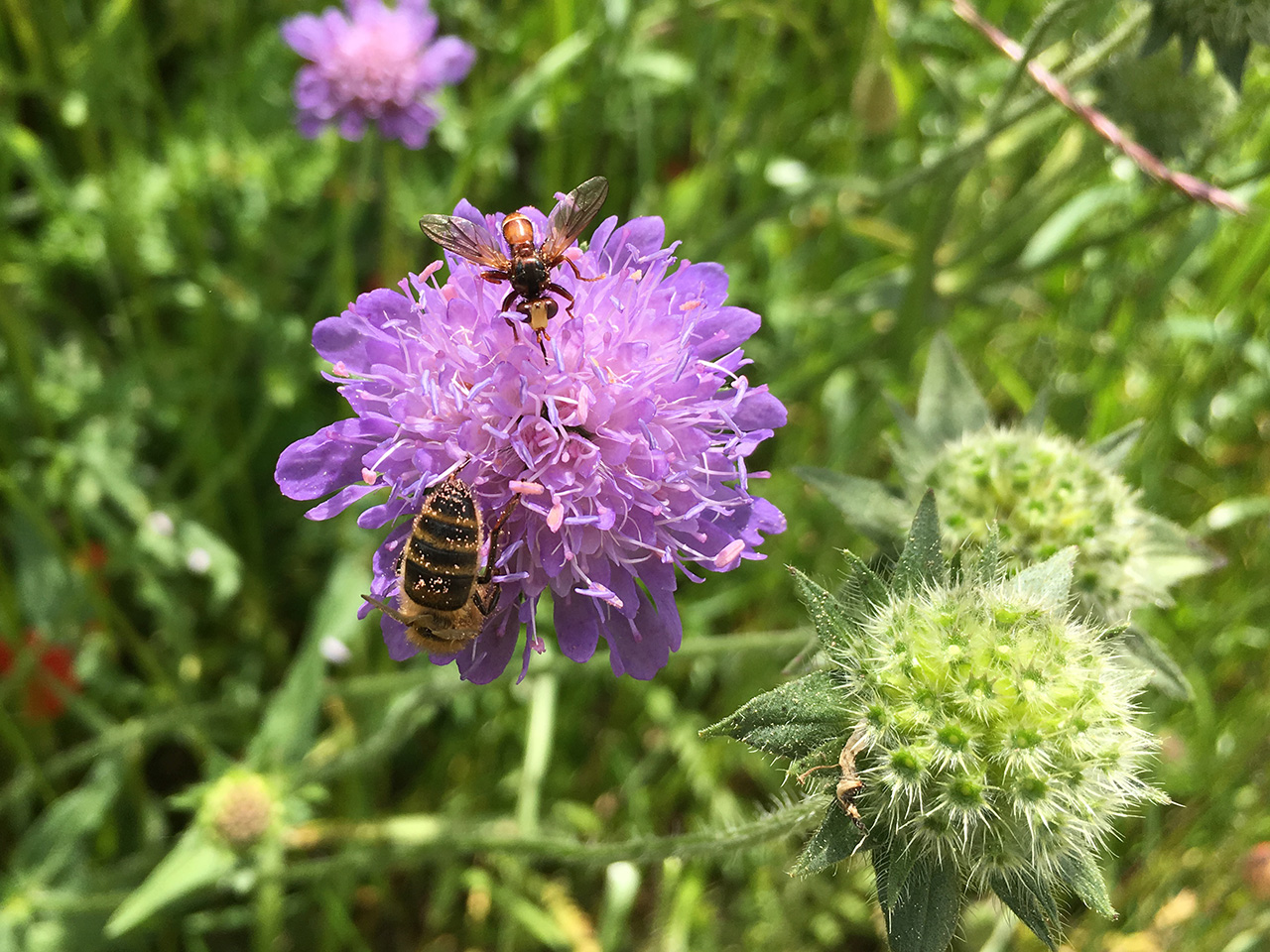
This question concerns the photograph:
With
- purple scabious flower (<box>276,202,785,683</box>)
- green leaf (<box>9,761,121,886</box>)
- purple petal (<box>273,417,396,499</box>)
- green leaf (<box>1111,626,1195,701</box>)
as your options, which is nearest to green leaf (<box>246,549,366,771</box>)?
green leaf (<box>9,761,121,886</box>)

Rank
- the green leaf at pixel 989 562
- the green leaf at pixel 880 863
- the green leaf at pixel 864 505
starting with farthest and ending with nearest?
the green leaf at pixel 864 505
the green leaf at pixel 989 562
the green leaf at pixel 880 863

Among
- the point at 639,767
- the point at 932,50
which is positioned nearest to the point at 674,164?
the point at 932,50

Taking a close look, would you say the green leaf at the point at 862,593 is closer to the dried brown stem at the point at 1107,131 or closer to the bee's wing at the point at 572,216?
the bee's wing at the point at 572,216

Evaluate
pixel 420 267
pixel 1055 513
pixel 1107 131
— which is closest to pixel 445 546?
pixel 1055 513

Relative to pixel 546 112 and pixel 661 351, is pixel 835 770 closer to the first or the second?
pixel 661 351

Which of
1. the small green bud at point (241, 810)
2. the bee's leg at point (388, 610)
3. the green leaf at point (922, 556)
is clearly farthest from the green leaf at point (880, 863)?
the small green bud at point (241, 810)

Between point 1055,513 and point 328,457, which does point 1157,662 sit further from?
point 328,457

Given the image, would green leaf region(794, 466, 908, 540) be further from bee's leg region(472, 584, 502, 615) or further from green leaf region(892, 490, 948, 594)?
bee's leg region(472, 584, 502, 615)
